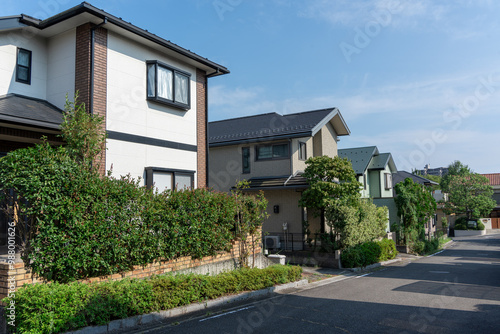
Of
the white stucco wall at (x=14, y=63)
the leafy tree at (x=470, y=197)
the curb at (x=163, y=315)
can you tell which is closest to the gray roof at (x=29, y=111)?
the white stucco wall at (x=14, y=63)

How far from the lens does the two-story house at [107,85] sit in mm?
10984

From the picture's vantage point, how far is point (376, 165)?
34.0 metres

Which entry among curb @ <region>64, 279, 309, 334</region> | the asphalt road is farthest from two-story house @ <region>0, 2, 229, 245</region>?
the asphalt road

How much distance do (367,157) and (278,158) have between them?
45.9 ft

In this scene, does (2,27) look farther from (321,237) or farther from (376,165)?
(376,165)

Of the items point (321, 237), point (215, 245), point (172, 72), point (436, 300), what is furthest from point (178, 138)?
point (436, 300)

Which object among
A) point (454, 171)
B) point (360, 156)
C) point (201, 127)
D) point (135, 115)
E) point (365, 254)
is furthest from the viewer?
point (454, 171)

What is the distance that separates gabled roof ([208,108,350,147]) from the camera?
20.8 m

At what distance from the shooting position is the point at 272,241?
19.9 metres

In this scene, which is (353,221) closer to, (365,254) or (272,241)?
(365,254)

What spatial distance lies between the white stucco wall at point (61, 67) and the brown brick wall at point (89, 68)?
0.86ft

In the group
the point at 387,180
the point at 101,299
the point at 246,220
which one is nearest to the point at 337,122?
the point at 387,180

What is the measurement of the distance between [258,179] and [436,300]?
487 inches

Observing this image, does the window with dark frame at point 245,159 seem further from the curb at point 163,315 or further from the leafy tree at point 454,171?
the leafy tree at point 454,171
